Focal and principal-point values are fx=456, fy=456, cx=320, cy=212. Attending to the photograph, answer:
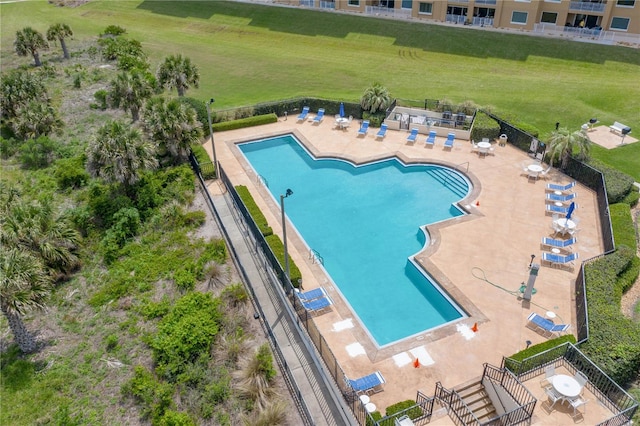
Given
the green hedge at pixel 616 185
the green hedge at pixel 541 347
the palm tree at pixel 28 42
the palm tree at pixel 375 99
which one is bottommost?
the green hedge at pixel 541 347

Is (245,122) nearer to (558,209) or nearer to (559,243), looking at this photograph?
(558,209)

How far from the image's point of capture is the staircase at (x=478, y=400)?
17.0m

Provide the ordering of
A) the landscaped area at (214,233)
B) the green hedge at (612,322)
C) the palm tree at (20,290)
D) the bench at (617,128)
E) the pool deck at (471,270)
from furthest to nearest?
the bench at (617,128), the pool deck at (471,270), the palm tree at (20,290), the landscaped area at (214,233), the green hedge at (612,322)

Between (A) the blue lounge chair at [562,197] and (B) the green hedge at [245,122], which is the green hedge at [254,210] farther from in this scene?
(A) the blue lounge chair at [562,197]

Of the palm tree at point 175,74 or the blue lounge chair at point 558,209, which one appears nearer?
the blue lounge chair at point 558,209

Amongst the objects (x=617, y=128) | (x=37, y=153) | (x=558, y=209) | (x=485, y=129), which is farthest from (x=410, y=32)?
(x=37, y=153)

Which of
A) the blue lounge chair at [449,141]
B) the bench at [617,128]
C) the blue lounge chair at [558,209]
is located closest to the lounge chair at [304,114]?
the blue lounge chair at [449,141]

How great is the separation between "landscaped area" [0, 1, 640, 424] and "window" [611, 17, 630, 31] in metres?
4.25

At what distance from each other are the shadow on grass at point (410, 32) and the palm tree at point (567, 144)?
83.0ft

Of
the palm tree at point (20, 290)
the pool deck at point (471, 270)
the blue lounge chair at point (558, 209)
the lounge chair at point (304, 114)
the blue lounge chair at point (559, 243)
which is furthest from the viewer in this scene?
the lounge chair at point (304, 114)

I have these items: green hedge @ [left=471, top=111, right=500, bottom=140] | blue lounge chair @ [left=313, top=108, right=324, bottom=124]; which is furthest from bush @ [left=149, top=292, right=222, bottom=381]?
green hedge @ [left=471, top=111, right=500, bottom=140]

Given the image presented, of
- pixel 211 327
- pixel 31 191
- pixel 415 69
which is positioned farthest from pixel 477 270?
pixel 415 69

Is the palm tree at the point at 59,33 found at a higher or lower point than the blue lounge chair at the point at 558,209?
higher

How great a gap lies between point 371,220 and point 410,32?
40.4m
